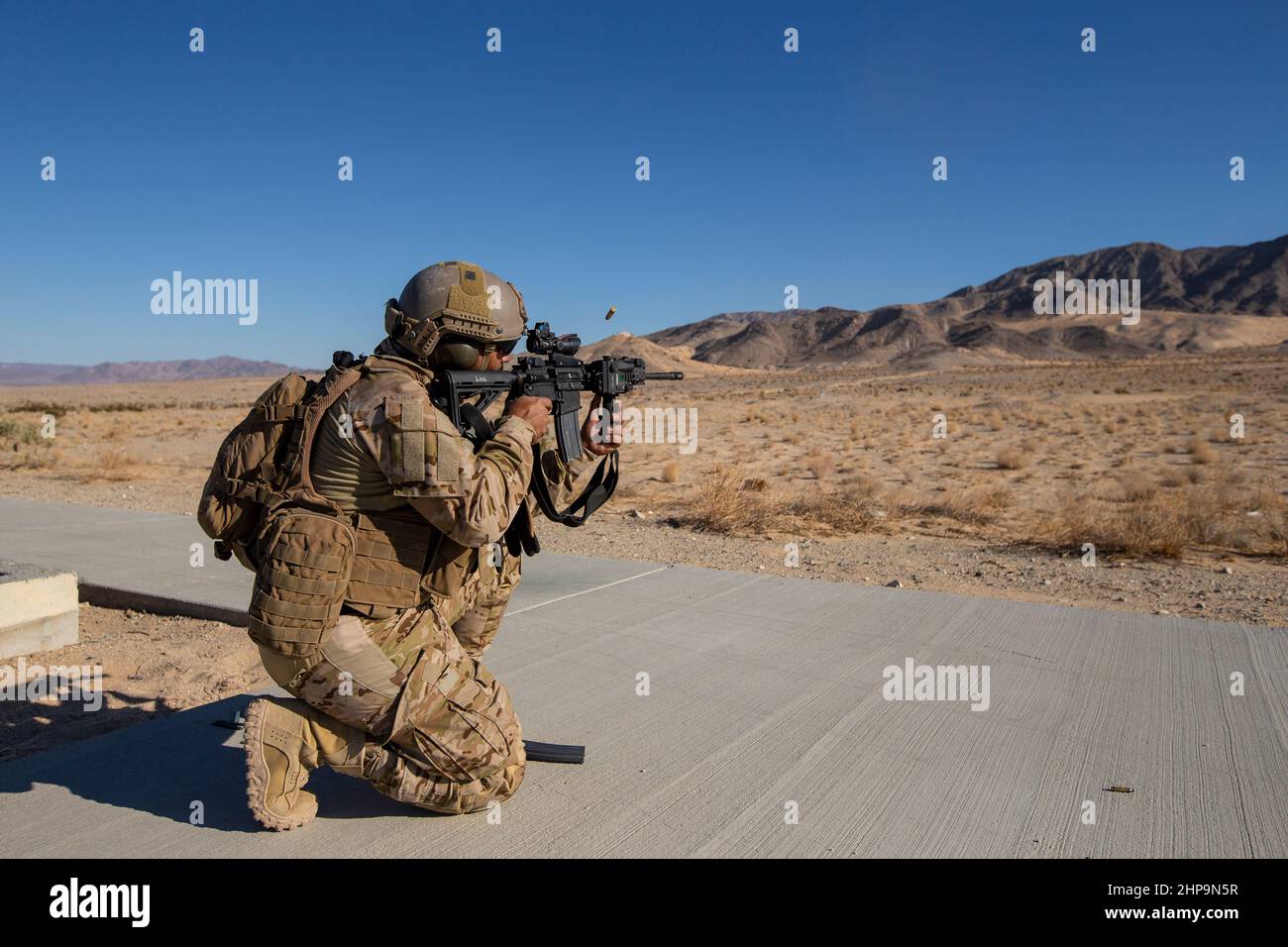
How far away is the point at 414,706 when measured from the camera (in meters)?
2.54

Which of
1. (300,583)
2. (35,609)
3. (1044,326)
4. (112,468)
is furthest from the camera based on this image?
(1044,326)

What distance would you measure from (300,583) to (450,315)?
91 centimetres

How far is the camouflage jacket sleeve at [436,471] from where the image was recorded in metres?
2.43

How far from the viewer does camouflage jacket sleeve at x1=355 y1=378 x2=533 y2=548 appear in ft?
7.96

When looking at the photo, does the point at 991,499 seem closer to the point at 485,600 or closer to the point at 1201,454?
the point at 1201,454

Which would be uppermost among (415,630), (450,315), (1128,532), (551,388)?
(450,315)

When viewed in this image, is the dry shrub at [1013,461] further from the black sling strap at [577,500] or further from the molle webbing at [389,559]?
the molle webbing at [389,559]

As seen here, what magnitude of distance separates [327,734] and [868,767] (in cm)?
174

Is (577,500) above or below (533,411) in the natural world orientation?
below

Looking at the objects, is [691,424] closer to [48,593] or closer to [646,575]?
[646,575]

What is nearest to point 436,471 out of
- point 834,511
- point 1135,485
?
point 834,511

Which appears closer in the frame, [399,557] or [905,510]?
[399,557]

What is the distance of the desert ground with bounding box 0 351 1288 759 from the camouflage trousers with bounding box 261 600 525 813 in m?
2.00

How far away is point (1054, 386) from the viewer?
136 feet
